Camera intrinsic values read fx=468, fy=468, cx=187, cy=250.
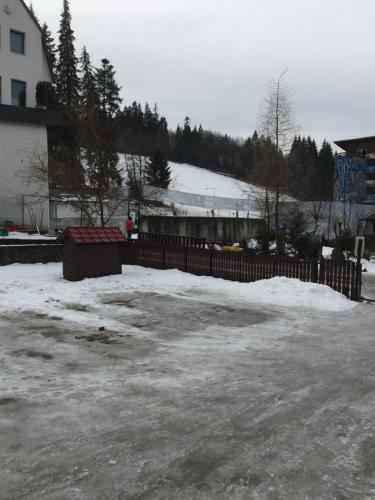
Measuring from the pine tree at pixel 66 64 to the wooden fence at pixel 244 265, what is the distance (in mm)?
57399

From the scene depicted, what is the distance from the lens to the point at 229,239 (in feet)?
129

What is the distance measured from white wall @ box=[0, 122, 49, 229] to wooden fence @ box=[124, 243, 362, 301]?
13.0 meters

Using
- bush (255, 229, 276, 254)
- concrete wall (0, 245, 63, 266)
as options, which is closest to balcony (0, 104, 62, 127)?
concrete wall (0, 245, 63, 266)

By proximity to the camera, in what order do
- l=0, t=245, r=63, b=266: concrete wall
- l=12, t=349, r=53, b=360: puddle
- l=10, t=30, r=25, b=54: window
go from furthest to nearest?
l=10, t=30, r=25, b=54: window
l=0, t=245, r=63, b=266: concrete wall
l=12, t=349, r=53, b=360: puddle

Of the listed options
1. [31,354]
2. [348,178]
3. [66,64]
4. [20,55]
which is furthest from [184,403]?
[66,64]

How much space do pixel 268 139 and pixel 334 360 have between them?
63.3 ft

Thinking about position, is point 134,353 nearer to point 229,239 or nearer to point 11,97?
point 11,97

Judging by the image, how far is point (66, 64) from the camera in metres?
69.4

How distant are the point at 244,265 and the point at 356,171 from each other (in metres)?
41.1

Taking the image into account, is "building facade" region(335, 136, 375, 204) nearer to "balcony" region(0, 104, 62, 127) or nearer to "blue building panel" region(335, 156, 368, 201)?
"blue building panel" region(335, 156, 368, 201)

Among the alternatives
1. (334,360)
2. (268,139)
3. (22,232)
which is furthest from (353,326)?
(22,232)

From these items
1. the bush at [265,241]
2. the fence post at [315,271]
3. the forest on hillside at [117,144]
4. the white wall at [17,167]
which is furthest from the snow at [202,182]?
the fence post at [315,271]

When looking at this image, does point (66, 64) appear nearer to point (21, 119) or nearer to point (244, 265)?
point (21, 119)

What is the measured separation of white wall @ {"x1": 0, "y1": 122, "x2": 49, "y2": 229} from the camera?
2858 centimetres
